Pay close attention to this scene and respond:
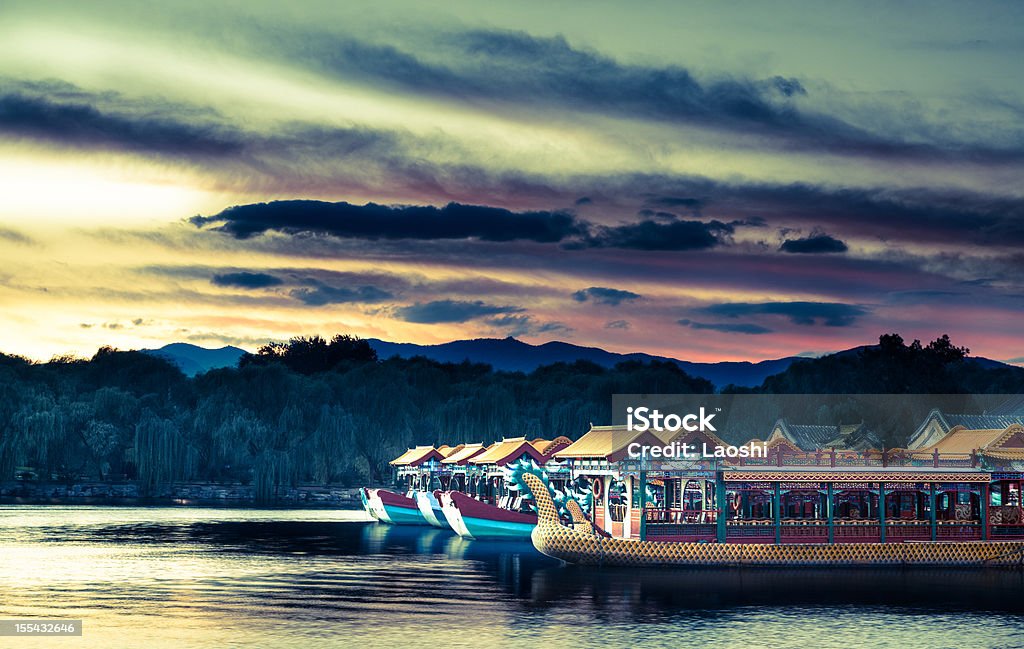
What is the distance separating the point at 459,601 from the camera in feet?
132

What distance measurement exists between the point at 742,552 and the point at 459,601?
13.1 meters

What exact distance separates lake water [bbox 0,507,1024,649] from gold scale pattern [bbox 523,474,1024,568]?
616mm

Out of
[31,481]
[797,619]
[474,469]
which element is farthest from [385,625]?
[31,481]

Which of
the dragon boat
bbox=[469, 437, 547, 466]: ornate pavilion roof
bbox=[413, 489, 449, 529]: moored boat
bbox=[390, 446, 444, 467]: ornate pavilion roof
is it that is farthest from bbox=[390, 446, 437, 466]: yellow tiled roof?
the dragon boat

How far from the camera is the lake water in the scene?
1308 inches

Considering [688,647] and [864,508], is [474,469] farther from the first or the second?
[688,647]

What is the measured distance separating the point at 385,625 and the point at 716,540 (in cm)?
1762

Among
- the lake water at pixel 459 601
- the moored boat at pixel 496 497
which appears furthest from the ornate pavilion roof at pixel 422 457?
the lake water at pixel 459 601

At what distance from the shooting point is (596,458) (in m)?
58.4

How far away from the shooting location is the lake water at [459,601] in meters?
33.2

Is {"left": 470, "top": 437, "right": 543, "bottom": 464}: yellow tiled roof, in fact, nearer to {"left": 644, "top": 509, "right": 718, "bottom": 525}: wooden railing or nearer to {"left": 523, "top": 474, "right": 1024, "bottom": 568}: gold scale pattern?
{"left": 523, "top": 474, "right": 1024, "bottom": 568}: gold scale pattern

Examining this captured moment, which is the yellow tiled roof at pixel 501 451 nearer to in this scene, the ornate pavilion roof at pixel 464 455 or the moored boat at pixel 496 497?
the moored boat at pixel 496 497

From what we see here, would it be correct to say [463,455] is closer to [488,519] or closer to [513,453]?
[513,453]

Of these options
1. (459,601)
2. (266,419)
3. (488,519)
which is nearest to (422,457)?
(488,519)
